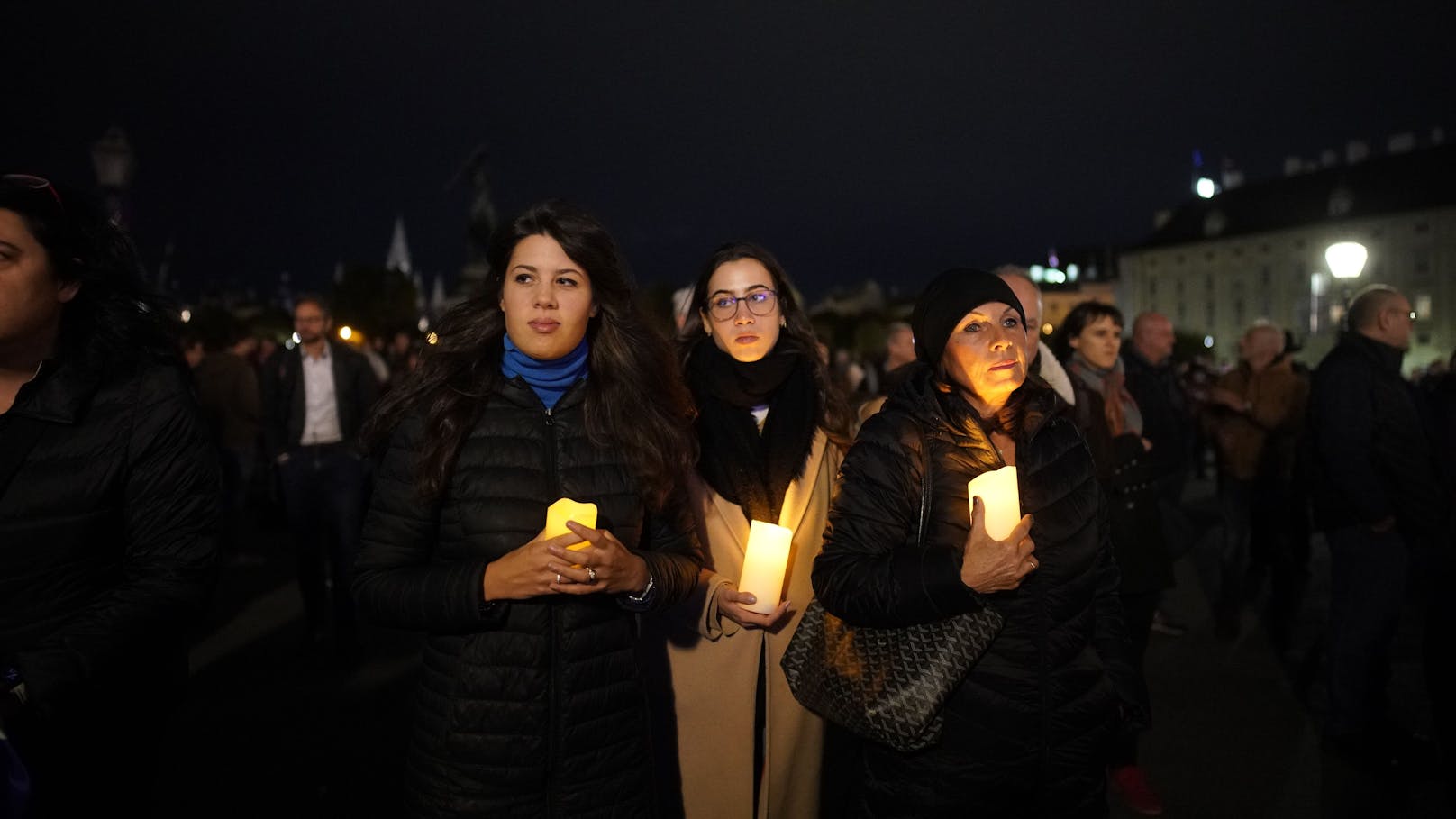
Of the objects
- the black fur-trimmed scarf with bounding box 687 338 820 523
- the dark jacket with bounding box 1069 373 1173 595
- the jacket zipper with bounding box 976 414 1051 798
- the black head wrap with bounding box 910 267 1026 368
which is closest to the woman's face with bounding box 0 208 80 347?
the black fur-trimmed scarf with bounding box 687 338 820 523

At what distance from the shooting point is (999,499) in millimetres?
2242

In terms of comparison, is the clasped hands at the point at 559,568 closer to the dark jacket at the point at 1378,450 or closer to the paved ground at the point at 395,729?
the paved ground at the point at 395,729

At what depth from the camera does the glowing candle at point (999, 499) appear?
2.24 metres

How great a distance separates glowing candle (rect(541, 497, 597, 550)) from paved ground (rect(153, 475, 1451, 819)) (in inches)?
112

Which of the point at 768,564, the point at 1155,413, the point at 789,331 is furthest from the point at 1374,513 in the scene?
the point at 768,564

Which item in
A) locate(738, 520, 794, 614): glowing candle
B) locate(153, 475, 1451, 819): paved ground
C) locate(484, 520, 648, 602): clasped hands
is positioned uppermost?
locate(484, 520, 648, 602): clasped hands

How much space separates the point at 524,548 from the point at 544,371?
0.55m

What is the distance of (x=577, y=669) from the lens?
230 centimetres

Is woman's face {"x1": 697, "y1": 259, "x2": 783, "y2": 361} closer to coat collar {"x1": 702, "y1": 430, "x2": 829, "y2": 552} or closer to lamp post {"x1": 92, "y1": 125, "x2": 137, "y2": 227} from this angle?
coat collar {"x1": 702, "y1": 430, "x2": 829, "y2": 552}

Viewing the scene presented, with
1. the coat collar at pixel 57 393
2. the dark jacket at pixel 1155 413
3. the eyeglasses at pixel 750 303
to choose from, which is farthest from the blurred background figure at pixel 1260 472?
the coat collar at pixel 57 393

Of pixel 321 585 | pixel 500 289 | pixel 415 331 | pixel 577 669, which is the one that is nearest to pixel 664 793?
pixel 577 669

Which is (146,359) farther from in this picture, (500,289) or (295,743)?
(295,743)

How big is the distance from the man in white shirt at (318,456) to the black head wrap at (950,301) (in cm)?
511

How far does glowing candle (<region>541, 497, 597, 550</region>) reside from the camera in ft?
6.81
